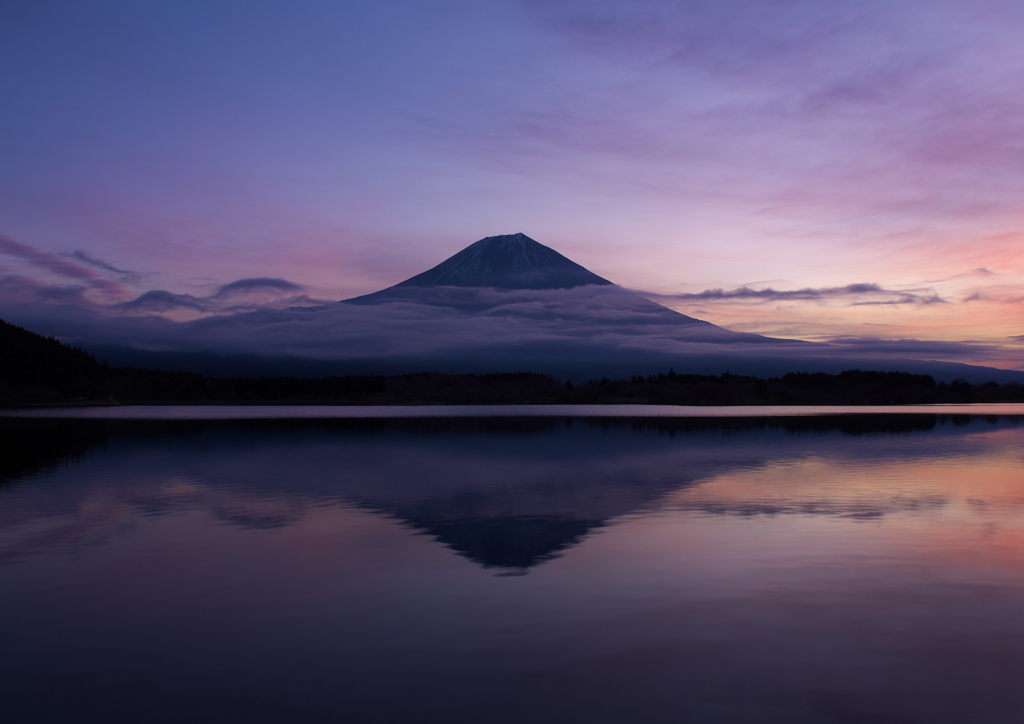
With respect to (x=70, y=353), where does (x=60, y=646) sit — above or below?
below

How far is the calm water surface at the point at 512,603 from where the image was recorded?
8.66 m

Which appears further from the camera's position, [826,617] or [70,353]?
[70,353]

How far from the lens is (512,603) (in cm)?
1237

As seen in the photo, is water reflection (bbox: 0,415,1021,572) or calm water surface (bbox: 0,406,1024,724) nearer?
calm water surface (bbox: 0,406,1024,724)

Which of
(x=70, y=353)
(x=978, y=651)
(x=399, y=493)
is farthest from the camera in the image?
(x=70, y=353)

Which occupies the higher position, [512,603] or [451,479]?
[512,603]

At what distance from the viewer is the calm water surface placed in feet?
28.4

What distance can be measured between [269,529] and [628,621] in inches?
456

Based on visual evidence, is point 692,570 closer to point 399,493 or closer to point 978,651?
point 978,651

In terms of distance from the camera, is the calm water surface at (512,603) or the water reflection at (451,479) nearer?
the calm water surface at (512,603)

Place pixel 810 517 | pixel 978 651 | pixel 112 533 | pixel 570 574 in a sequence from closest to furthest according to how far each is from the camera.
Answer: pixel 978 651, pixel 570 574, pixel 112 533, pixel 810 517

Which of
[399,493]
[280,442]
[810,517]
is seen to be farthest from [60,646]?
[280,442]

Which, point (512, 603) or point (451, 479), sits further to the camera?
point (451, 479)

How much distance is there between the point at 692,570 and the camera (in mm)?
14727
